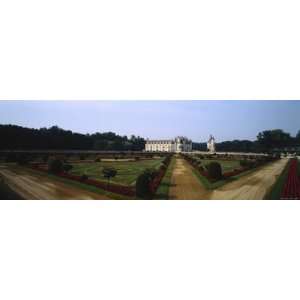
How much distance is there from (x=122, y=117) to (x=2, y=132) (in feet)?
15.3

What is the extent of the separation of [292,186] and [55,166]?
925cm

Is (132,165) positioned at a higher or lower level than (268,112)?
lower

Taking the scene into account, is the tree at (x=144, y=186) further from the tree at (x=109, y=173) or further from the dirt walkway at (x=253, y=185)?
the dirt walkway at (x=253, y=185)

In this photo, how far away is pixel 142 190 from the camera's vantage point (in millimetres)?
10016

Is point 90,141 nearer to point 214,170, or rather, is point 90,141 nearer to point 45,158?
point 45,158

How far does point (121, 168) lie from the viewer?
1075 cm

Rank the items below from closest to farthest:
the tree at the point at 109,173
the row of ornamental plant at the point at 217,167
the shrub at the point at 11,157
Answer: the tree at the point at 109,173 → the shrub at the point at 11,157 → the row of ornamental plant at the point at 217,167

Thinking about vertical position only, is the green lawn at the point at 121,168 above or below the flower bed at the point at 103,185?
above

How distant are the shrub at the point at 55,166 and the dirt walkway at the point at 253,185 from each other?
6.06m

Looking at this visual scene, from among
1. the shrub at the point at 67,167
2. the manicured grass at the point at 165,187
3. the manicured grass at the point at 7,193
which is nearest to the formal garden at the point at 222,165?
the manicured grass at the point at 165,187

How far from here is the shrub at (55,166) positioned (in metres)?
10.9

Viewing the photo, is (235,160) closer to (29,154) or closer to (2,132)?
(29,154)
